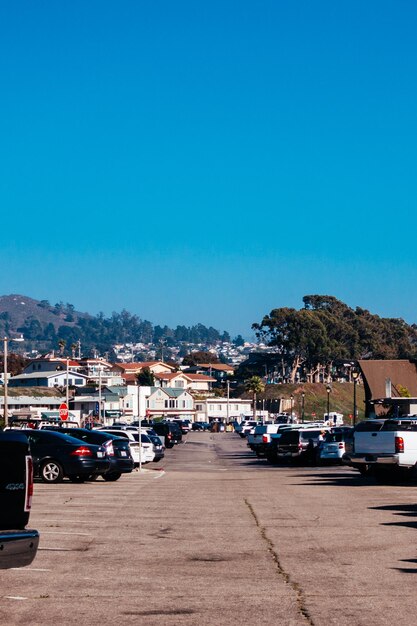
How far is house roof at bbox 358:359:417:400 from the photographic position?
9556 centimetres

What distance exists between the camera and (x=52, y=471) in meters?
27.0

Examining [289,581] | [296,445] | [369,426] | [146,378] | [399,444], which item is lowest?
[289,581]

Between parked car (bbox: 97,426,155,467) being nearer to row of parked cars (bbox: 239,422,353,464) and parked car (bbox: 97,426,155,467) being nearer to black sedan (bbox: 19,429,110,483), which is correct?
row of parked cars (bbox: 239,422,353,464)

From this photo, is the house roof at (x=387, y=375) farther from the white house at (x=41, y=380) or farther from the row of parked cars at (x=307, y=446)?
the white house at (x=41, y=380)

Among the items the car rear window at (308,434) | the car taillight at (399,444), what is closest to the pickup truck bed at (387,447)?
the car taillight at (399,444)

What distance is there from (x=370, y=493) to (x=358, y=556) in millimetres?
11355

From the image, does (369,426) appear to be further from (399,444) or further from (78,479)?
(78,479)

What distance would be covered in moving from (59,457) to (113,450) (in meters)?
3.53

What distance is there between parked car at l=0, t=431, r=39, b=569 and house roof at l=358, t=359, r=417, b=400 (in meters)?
86.8

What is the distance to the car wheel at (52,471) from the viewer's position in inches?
1062

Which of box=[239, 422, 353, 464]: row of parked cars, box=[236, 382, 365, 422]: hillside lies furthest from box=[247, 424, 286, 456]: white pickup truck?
box=[236, 382, 365, 422]: hillside

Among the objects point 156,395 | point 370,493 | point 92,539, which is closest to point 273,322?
point 156,395

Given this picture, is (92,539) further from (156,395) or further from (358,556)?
(156,395)

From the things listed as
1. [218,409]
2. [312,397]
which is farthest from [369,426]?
[312,397]
